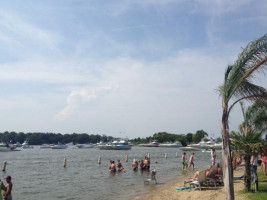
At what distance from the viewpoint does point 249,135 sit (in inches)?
556

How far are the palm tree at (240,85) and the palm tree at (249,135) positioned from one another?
2354mm

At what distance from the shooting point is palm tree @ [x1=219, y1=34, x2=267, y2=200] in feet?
31.3

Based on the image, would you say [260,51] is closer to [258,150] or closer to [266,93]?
[266,93]

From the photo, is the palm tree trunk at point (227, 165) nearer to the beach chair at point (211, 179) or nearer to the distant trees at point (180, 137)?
the beach chair at point (211, 179)

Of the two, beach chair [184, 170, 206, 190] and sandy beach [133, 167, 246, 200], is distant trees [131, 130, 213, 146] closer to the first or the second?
sandy beach [133, 167, 246, 200]

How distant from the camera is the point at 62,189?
26.0 meters

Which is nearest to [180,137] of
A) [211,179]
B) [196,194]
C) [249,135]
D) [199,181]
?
[211,179]

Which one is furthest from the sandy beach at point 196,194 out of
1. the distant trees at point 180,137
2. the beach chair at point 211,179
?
the distant trees at point 180,137

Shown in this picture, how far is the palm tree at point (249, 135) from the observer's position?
13.9m

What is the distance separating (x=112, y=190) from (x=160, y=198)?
20.2ft

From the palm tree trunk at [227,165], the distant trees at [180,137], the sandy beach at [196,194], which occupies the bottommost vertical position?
the sandy beach at [196,194]

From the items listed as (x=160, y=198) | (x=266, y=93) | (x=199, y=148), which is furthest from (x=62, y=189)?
(x=199, y=148)

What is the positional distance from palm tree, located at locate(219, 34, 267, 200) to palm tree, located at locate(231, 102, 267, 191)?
2354 mm

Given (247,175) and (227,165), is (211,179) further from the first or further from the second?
(227,165)
